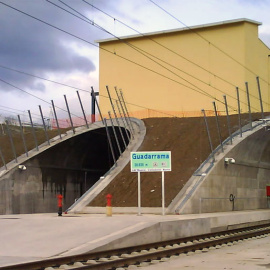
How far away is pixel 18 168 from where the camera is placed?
111 ft

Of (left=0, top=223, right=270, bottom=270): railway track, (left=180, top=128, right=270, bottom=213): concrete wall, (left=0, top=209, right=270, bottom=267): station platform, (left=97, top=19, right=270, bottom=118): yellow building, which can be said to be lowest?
(left=0, top=223, right=270, bottom=270): railway track

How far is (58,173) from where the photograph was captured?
1502 inches

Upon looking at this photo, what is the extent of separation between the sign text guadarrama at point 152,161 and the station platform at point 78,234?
3.27m

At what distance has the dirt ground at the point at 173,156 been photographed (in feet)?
92.5

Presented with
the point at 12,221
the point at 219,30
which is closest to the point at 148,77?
the point at 219,30

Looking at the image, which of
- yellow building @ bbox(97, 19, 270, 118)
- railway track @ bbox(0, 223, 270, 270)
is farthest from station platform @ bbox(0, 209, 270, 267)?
yellow building @ bbox(97, 19, 270, 118)

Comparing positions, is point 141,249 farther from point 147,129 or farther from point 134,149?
point 147,129

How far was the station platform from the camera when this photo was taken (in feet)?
47.4

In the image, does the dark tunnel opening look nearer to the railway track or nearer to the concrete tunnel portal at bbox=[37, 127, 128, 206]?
the concrete tunnel portal at bbox=[37, 127, 128, 206]

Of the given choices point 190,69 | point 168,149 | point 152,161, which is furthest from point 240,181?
point 190,69

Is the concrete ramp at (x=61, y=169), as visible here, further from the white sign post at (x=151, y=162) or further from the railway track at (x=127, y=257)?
the railway track at (x=127, y=257)

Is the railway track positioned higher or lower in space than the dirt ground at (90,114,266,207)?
lower

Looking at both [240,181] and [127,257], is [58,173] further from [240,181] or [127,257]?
[127,257]

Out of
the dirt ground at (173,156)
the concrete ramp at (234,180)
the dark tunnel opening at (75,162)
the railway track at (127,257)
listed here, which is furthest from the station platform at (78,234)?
the dark tunnel opening at (75,162)
